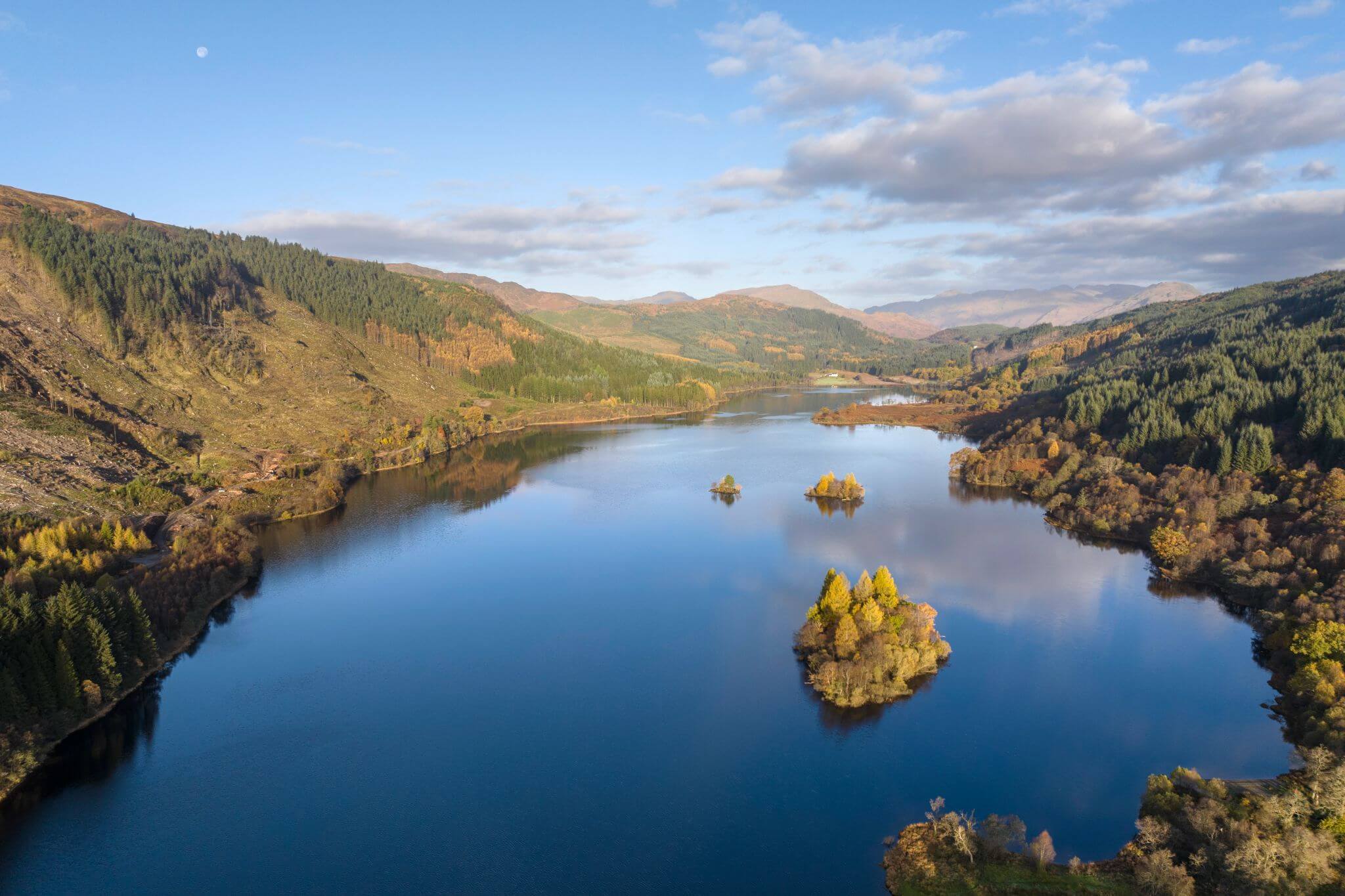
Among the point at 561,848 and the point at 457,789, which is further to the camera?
the point at 457,789

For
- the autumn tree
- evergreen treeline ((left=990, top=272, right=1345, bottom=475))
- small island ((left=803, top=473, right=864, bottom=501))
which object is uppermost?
evergreen treeline ((left=990, top=272, right=1345, bottom=475))

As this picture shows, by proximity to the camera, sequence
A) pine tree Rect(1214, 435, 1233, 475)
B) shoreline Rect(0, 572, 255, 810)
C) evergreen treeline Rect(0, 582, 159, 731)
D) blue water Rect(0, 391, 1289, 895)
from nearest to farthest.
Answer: blue water Rect(0, 391, 1289, 895)
shoreline Rect(0, 572, 255, 810)
evergreen treeline Rect(0, 582, 159, 731)
pine tree Rect(1214, 435, 1233, 475)

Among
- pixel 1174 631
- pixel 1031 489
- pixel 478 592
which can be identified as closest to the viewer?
pixel 1174 631

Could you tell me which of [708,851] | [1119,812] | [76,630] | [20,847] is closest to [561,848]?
[708,851]

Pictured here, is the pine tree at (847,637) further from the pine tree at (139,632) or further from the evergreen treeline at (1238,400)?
the evergreen treeline at (1238,400)

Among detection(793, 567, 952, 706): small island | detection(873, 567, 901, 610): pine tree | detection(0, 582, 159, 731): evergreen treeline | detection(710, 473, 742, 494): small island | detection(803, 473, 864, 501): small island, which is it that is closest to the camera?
detection(0, 582, 159, 731): evergreen treeline

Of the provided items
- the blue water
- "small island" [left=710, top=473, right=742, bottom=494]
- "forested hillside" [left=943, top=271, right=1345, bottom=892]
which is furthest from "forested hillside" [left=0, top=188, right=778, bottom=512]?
"forested hillside" [left=943, top=271, right=1345, bottom=892]

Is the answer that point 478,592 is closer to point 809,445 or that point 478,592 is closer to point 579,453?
point 579,453

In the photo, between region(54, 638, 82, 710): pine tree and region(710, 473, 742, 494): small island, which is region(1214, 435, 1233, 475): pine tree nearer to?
region(710, 473, 742, 494): small island
